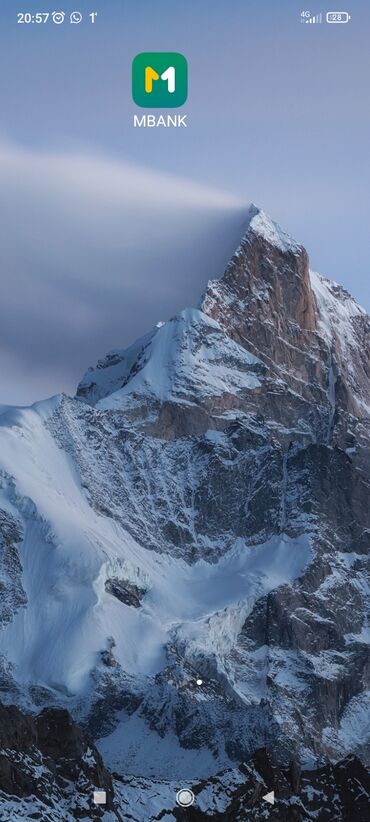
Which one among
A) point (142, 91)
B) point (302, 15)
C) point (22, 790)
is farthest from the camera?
point (22, 790)

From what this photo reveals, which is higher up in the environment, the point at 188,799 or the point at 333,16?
the point at 333,16

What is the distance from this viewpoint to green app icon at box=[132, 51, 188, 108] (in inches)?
6575

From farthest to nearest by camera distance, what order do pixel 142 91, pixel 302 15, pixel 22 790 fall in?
pixel 22 790, pixel 302 15, pixel 142 91

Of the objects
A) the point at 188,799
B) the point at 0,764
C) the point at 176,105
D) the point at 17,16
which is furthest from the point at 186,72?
the point at 0,764

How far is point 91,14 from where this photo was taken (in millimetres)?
176250

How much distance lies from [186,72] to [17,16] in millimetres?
13050

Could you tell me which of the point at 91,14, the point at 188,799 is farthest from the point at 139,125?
the point at 188,799

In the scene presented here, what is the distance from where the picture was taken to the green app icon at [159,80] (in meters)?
167

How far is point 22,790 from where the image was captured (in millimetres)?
199375

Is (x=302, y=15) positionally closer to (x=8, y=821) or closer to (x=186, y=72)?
(x=186, y=72)

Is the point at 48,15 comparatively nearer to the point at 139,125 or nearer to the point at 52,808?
the point at 139,125

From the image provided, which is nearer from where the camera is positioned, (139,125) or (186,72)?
(186,72)

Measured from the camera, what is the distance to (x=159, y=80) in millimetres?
168500

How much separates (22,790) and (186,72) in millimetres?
51615
